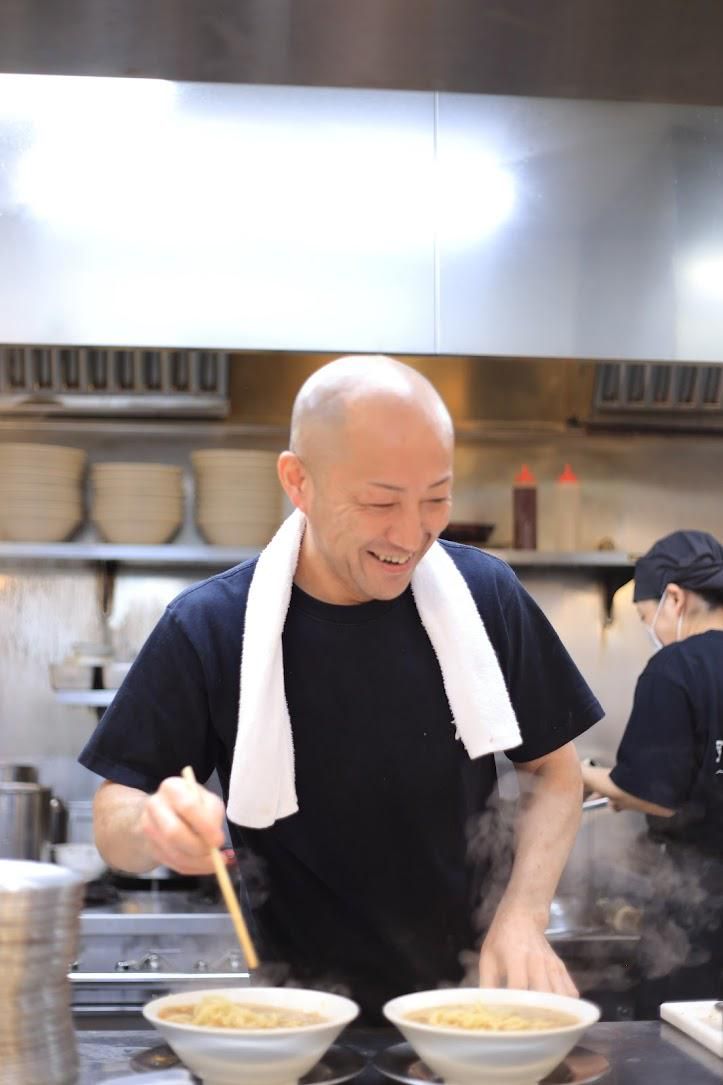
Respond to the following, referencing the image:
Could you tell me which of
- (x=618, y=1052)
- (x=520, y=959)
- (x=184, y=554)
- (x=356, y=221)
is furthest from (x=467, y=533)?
(x=618, y=1052)

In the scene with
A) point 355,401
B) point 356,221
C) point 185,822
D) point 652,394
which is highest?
point 356,221

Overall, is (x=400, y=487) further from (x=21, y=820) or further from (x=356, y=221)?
(x=21, y=820)

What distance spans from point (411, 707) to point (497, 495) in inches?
93.2

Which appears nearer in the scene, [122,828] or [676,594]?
[122,828]

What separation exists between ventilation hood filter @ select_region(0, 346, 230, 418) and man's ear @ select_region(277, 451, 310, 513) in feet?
6.91

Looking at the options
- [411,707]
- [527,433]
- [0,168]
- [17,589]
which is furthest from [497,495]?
[411,707]

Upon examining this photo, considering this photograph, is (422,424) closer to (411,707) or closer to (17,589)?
(411,707)

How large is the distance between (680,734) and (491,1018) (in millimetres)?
2153

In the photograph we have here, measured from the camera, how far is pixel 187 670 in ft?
7.23

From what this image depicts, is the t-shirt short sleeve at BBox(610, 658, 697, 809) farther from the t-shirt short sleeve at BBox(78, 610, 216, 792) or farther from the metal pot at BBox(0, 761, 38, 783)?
the metal pot at BBox(0, 761, 38, 783)

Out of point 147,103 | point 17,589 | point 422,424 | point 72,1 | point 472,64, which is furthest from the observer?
point 17,589

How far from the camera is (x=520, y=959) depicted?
1907 millimetres

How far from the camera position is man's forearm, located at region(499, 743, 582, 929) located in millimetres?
2068

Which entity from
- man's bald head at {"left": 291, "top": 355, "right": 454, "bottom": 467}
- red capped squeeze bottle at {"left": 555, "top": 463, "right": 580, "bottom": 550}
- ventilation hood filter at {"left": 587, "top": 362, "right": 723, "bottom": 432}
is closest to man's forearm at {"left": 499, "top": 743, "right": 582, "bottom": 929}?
man's bald head at {"left": 291, "top": 355, "right": 454, "bottom": 467}
